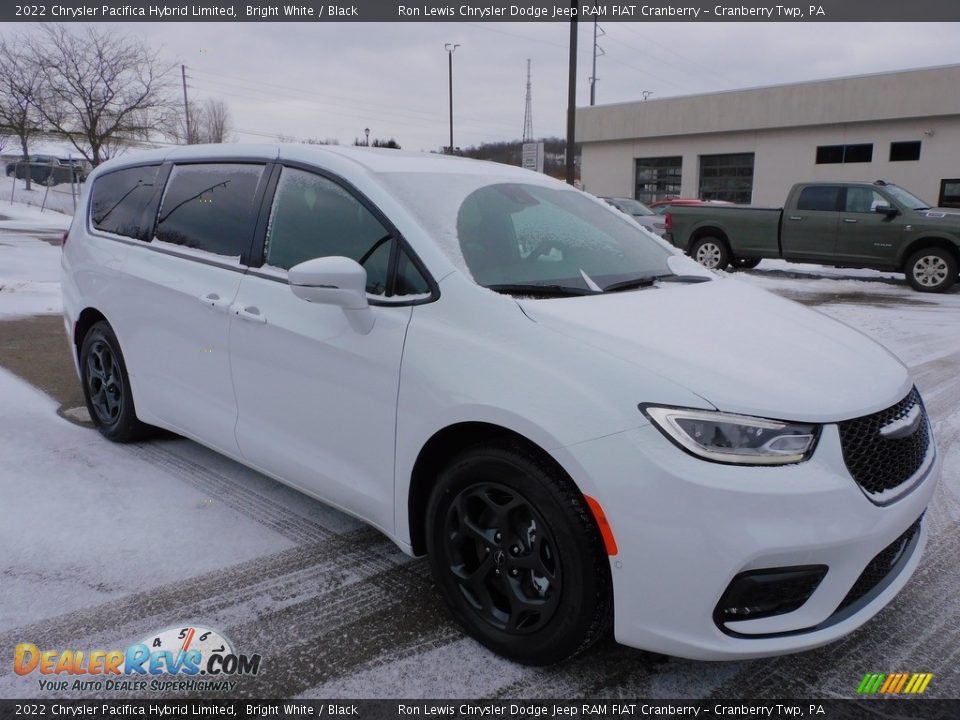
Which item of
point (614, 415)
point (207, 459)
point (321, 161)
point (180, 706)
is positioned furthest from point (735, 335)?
point (207, 459)

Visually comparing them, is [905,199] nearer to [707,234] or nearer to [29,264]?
[707,234]

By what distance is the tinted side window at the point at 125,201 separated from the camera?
13.8 ft

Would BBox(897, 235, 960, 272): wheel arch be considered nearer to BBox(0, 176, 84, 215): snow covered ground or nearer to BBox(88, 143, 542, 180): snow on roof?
BBox(88, 143, 542, 180): snow on roof

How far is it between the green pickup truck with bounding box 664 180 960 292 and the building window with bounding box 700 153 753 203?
1614 cm

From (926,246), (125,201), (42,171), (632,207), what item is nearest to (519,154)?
(632,207)

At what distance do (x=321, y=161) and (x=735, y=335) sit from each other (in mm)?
1868

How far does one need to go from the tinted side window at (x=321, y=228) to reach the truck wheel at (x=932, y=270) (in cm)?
1205

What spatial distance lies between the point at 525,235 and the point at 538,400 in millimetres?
1101

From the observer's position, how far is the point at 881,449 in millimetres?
2297

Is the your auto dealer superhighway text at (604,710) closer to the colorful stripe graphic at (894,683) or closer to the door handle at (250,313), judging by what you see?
the colorful stripe graphic at (894,683)

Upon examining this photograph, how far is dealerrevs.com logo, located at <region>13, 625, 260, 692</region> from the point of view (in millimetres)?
2451

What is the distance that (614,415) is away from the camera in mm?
2148

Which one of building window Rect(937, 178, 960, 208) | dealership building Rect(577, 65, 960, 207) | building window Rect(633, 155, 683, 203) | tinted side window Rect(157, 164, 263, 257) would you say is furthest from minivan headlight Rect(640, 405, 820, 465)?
building window Rect(633, 155, 683, 203)

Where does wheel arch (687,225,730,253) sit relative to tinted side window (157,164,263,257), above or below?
below
